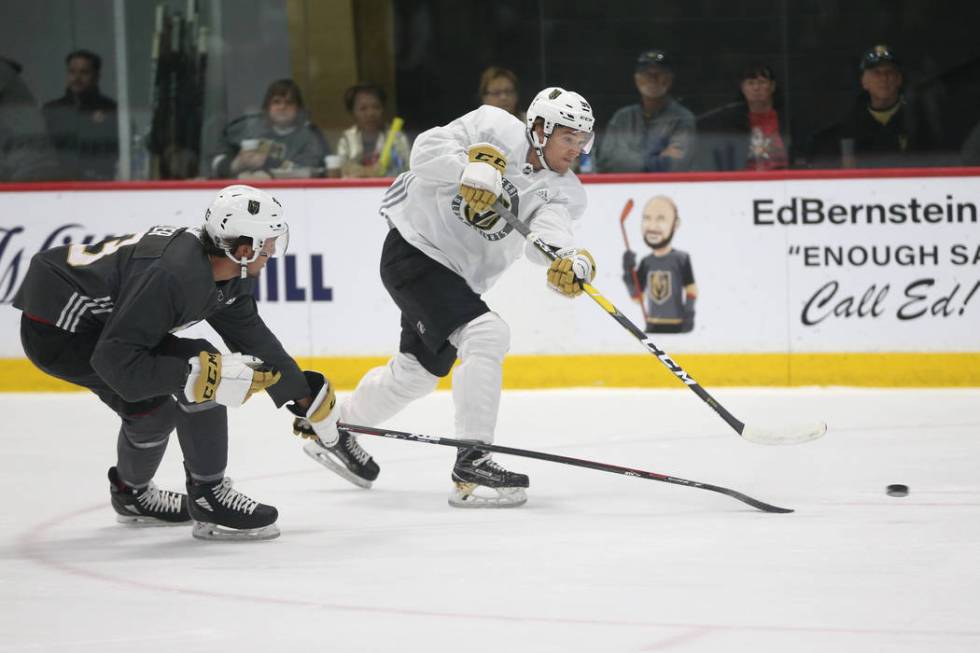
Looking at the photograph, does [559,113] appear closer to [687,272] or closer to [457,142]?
[457,142]

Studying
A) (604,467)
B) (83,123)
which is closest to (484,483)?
(604,467)

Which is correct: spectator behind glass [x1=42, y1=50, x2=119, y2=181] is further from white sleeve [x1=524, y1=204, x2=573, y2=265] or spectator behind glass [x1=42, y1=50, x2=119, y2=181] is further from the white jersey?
white sleeve [x1=524, y1=204, x2=573, y2=265]

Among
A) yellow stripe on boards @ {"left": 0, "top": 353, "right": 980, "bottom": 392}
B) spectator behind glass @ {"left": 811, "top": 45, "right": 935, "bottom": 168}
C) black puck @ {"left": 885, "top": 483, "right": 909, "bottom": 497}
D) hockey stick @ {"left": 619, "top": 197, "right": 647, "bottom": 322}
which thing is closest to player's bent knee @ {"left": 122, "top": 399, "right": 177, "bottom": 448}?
black puck @ {"left": 885, "top": 483, "right": 909, "bottom": 497}

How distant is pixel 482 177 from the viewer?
399 centimetres

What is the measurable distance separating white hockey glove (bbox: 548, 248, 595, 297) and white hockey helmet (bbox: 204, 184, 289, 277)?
36.2 inches

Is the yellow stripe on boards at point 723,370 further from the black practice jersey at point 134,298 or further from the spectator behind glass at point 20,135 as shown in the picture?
the black practice jersey at point 134,298

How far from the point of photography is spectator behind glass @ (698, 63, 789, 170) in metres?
6.20

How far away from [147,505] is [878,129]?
11.9ft

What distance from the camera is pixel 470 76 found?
6602 mm

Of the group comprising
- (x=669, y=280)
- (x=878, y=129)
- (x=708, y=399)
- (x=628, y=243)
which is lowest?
(x=708, y=399)

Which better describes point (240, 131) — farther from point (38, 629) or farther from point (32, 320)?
point (38, 629)

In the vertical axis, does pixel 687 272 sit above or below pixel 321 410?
above

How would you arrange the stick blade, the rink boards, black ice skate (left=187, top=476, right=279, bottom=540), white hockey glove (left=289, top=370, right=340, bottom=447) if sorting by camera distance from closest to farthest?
black ice skate (left=187, top=476, right=279, bottom=540) < white hockey glove (left=289, top=370, right=340, bottom=447) < the stick blade < the rink boards

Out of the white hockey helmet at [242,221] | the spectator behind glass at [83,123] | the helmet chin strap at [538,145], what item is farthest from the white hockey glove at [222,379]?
the spectator behind glass at [83,123]
